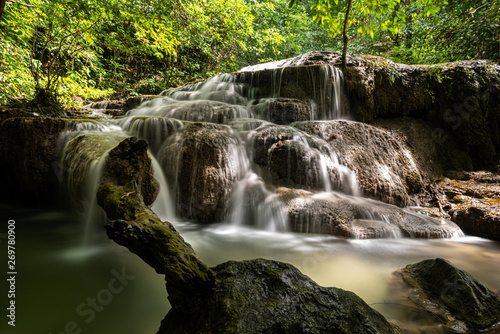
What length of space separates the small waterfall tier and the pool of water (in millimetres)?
291

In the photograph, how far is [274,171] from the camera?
4.47 m

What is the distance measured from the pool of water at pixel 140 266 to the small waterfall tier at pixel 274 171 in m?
0.29

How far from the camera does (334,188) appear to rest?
4441mm

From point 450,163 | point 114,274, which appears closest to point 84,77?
point 114,274

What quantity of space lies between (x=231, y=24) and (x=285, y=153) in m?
9.93

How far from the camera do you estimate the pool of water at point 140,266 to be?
1.61 meters

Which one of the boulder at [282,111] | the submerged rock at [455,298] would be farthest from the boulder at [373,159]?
the submerged rock at [455,298]

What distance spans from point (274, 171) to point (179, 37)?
8805mm

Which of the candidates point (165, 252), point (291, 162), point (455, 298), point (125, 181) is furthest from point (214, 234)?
point (455, 298)

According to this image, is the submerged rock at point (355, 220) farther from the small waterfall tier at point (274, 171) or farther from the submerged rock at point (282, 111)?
the submerged rock at point (282, 111)

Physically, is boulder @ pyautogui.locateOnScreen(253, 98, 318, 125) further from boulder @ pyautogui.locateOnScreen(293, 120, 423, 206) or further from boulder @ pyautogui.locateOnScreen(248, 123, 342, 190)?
boulder @ pyautogui.locateOnScreen(248, 123, 342, 190)

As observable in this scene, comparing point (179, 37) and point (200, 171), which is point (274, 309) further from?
point (179, 37)

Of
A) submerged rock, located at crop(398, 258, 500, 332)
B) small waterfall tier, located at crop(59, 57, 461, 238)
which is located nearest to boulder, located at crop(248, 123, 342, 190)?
small waterfall tier, located at crop(59, 57, 461, 238)

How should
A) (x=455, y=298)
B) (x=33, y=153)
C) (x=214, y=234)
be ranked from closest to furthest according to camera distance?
1. (x=455, y=298)
2. (x=214, y=234)
3. (x=33, y=153)
